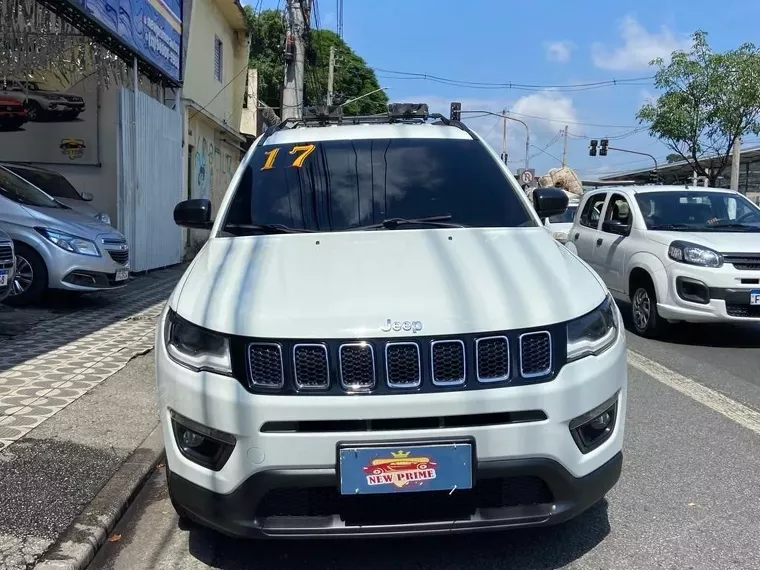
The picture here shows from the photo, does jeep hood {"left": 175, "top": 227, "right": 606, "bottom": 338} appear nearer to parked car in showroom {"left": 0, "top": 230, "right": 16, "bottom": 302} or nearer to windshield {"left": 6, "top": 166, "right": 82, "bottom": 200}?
parked car in showroom {"left": 0, "top": 230, "right": 16, "bottom": 302}

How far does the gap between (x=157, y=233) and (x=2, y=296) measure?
580 centimetres

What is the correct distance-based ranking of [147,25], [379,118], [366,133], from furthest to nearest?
[147,25] < [379,118] < [366,133]

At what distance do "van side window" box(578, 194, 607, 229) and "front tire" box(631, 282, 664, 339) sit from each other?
1494 millimetres

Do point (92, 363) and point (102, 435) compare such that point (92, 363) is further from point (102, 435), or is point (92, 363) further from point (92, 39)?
point (92, 39)

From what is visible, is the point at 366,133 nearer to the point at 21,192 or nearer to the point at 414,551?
the point at 414,551

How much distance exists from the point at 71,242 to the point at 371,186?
5.32 meters

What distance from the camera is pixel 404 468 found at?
2445mm

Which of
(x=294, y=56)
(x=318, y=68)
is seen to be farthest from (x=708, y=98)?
(x=318, y=68)

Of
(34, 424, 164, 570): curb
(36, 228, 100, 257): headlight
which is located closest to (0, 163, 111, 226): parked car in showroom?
(36, 228, 100, 257): headlight

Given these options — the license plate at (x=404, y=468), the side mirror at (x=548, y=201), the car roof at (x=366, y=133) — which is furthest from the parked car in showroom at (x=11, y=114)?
the license plate at (x=404, y=468)

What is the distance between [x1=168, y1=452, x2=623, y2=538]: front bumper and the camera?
2.46 m

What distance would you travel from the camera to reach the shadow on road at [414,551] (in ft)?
9.42

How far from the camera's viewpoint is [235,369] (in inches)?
99.9

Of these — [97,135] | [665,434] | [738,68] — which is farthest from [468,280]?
[738,68]
